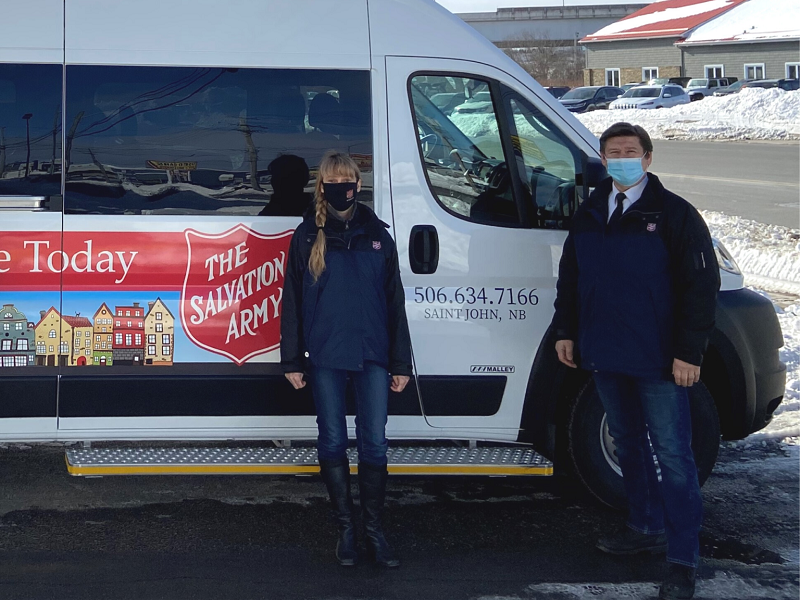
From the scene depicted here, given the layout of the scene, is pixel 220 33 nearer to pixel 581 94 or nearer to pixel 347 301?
pixel 347 301

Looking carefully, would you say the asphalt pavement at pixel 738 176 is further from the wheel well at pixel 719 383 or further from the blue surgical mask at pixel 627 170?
the blue surgical mask at pixel 627 170

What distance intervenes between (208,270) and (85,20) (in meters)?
1.20

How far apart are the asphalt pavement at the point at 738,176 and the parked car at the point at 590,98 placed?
1241 cm

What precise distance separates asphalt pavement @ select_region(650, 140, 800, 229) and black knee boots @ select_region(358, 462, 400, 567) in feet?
30.9

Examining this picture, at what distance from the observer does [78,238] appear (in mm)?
4188

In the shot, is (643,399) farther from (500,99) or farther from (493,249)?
(500,99)

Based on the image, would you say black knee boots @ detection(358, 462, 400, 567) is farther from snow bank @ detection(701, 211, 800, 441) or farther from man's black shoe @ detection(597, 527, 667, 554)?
snow bank @ detection(701, 211, 800, 441)

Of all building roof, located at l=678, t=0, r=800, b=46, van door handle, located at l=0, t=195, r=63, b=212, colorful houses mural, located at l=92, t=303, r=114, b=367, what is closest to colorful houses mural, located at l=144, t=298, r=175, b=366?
colorful houses mural, located at l=92, t=303, r=114, b=367

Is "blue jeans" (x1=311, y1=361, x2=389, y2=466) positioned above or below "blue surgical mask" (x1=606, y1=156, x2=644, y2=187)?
below

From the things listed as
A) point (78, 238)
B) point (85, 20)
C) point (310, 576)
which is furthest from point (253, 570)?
point (85, 20)

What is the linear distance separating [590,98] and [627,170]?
36.8 meters

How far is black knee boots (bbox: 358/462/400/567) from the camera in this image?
400 centimetres

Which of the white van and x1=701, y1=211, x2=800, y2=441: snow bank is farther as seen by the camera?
x1=701, y1=211, x2=800, y2=441: snow bank

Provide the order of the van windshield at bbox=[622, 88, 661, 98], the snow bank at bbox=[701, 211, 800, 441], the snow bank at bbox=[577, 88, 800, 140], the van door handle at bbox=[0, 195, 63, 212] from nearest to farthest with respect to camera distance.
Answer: the van door handle at bbox=[0, 195, 63, 212], the snow bank at bbox=[701, 211, 800, 441], the snow bank at bbox=[577, 88, 800, 140], the van windshield at bbox=[622, 88, 661, 98]
